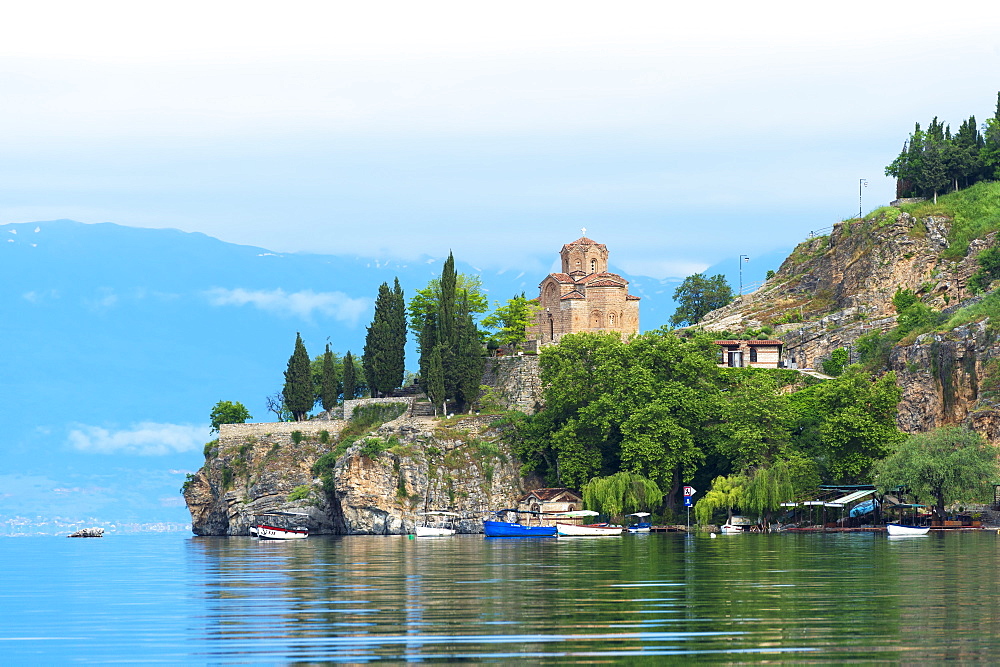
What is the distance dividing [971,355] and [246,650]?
73.9m

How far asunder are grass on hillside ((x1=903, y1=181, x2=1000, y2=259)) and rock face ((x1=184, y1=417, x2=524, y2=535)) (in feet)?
129

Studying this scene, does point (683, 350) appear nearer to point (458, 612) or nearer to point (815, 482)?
point (815, 482)

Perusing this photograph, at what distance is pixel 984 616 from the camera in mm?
25031

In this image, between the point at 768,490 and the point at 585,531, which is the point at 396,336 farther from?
the point at 768,490

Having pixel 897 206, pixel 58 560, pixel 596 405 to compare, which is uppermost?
pixel 897 206

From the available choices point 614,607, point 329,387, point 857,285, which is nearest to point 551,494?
point 329,387

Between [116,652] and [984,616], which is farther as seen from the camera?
[984,616]

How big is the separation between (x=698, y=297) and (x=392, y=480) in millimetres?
52346

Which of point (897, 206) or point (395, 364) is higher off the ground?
point (897, 206)

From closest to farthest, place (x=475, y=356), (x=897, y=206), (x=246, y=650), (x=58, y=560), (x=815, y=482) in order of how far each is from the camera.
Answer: (x=246, y=650)
(x=58, y=560)
(x=815, y=482)
(x=475, y=356)
(x=897, y=206)

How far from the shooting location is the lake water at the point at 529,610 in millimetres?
22000

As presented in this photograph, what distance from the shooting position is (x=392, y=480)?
96.4 m

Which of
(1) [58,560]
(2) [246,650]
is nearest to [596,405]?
(1) [58,560]

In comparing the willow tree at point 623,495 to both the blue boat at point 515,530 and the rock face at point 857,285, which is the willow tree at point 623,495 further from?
the rock face at point 857,285
